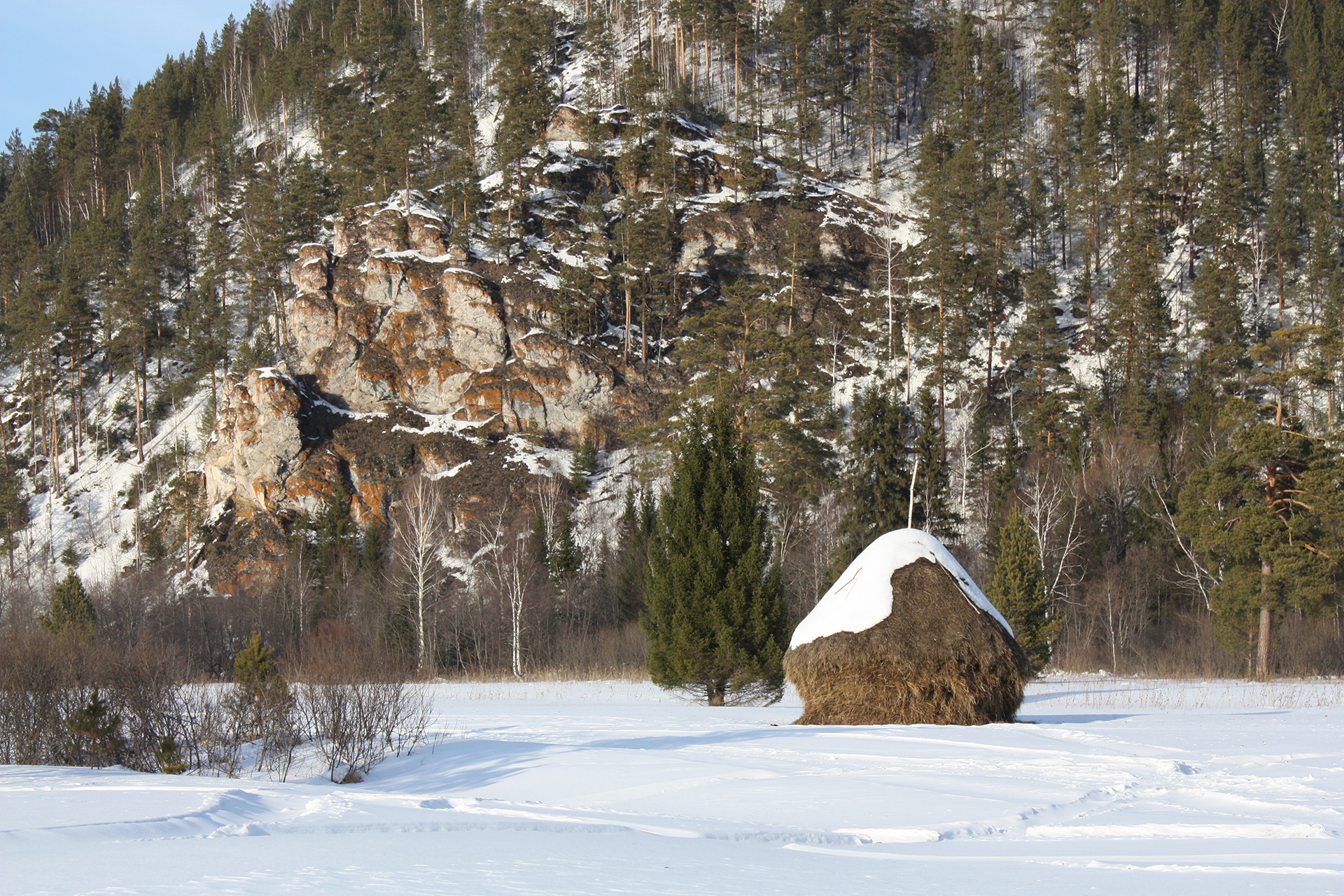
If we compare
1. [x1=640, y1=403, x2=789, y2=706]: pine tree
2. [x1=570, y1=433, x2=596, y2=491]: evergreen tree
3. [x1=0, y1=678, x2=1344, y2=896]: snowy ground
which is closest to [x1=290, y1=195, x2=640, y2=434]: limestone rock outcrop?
[x1=570, y1=433, x2=596, y2=491]: evergreen tree

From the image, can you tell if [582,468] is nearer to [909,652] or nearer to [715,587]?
[715,587]

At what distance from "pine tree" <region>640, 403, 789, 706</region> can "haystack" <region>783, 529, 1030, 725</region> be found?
143 inches

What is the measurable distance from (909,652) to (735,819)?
7.00 metres

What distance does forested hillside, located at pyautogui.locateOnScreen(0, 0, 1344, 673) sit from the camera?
3728cm

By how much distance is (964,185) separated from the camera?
55719 millimetres

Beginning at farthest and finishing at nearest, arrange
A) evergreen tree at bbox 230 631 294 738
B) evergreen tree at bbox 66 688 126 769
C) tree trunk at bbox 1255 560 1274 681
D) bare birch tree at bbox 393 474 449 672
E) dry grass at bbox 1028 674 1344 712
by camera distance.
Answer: bare birch tree at bbox 393 474 449 672
tree trunk at bbox 1255 560 1274 681
dry grass at bbox 1028 674 1344 712
evergreen tree at bbox 230 631 294 738
evergreen tree at bbox 66 688 126 769

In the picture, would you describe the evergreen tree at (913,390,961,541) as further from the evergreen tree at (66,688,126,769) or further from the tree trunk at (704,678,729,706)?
the evergreen tree at (66,688,126,769)

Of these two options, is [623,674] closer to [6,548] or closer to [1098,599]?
[1098,599]

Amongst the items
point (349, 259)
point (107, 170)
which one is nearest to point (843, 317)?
point (349, 259)

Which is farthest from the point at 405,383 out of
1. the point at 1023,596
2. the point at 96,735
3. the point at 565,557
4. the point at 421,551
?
the point at 96,735

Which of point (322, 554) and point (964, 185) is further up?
point (964, 185)

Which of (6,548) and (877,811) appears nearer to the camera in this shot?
(877,811)

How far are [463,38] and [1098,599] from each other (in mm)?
68787

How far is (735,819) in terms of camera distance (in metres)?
6.66
